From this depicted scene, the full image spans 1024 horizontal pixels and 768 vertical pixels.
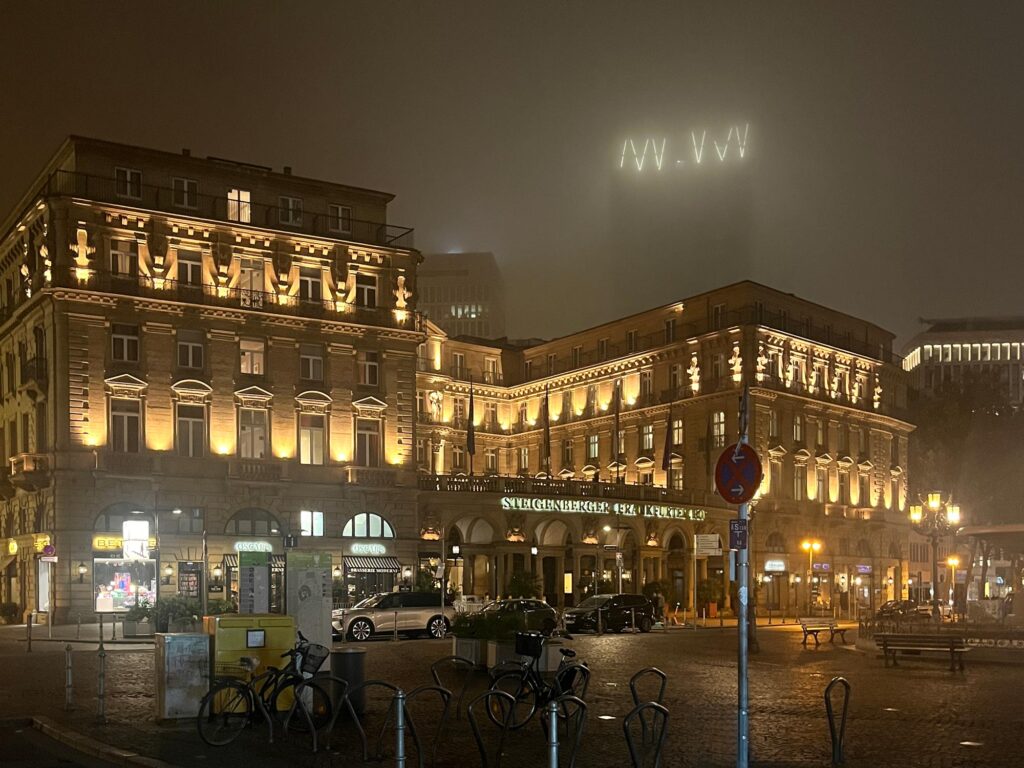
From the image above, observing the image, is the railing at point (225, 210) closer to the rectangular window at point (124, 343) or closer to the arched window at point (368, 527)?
the rectangular window at point (124, 343)

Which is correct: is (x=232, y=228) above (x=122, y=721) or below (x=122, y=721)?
above

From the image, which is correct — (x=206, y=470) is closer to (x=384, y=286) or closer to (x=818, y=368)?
(x=384, y=286)

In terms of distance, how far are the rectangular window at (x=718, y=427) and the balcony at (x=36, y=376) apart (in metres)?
42.0

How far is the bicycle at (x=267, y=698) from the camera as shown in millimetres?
15180

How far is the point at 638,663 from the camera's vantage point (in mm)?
29031

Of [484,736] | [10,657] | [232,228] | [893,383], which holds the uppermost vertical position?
[232,228]

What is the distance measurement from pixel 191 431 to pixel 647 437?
124 ft

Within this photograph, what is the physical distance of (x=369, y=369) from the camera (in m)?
60.9

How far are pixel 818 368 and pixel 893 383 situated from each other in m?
13.1

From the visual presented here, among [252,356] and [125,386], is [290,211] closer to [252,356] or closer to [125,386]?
[252,356]

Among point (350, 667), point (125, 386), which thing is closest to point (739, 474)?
point (350, 667)

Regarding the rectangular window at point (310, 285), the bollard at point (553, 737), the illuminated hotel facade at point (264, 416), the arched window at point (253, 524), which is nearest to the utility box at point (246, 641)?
the bollard at point (553, 737)

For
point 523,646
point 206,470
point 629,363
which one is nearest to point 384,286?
point 206,470

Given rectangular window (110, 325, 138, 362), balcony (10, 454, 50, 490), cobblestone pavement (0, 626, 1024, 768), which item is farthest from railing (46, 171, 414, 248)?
cobblestone pavement (0, 626, 1024, 768)
